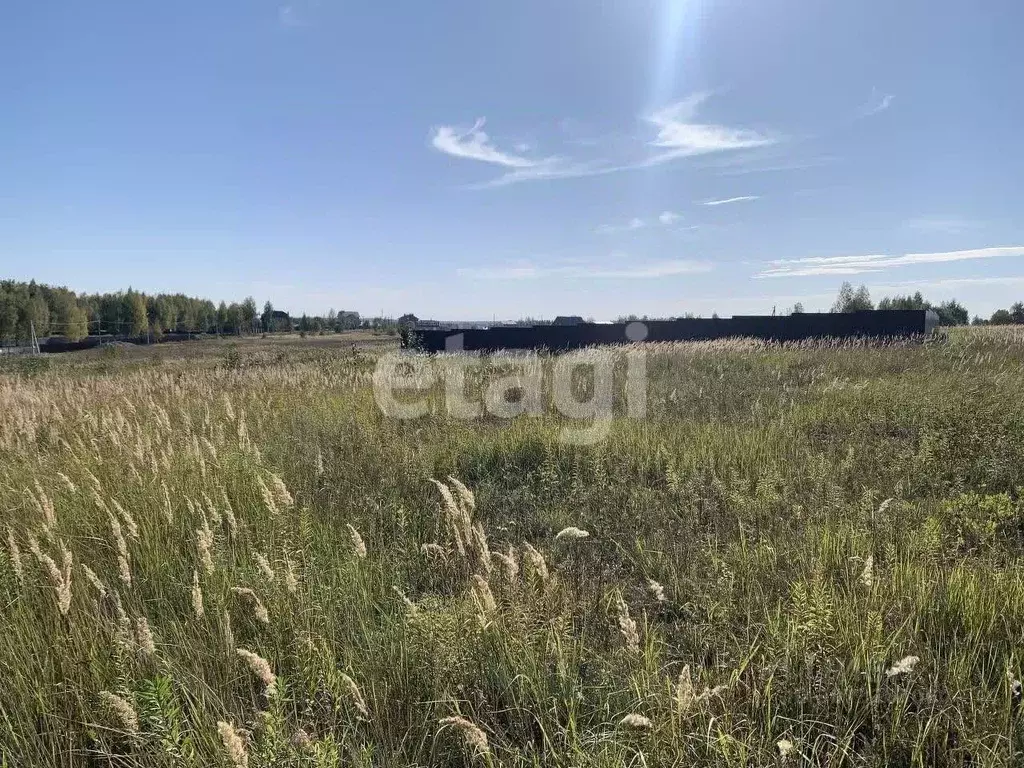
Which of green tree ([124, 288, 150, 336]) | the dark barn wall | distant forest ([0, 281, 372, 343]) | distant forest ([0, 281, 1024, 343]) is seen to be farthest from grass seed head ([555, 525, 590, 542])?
green tree ([124, 288, 150, 336])

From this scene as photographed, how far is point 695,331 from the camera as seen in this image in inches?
959

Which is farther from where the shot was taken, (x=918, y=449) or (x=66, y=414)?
(x=66, y=414)

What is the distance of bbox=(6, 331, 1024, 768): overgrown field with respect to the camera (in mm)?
1593

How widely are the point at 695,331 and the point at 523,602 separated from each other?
23.9 metres

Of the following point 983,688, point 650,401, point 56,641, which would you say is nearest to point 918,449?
point 650,401

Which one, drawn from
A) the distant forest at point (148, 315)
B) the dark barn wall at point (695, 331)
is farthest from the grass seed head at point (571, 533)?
the distant forest at point (148, 315)

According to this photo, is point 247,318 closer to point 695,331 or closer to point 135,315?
point 135,315

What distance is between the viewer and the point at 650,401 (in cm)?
697

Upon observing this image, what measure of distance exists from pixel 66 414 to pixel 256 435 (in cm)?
293

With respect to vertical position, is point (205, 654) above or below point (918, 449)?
below

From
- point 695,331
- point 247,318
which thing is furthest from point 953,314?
point 247,318

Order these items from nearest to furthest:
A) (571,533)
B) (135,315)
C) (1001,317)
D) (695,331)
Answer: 1. (571,533)
2. (695,331)
3. (1001,317)
4. (135,315)

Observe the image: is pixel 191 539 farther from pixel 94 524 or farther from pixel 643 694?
pixel 643 694

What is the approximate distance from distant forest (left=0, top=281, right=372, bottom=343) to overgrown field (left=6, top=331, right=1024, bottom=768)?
60.6 m
